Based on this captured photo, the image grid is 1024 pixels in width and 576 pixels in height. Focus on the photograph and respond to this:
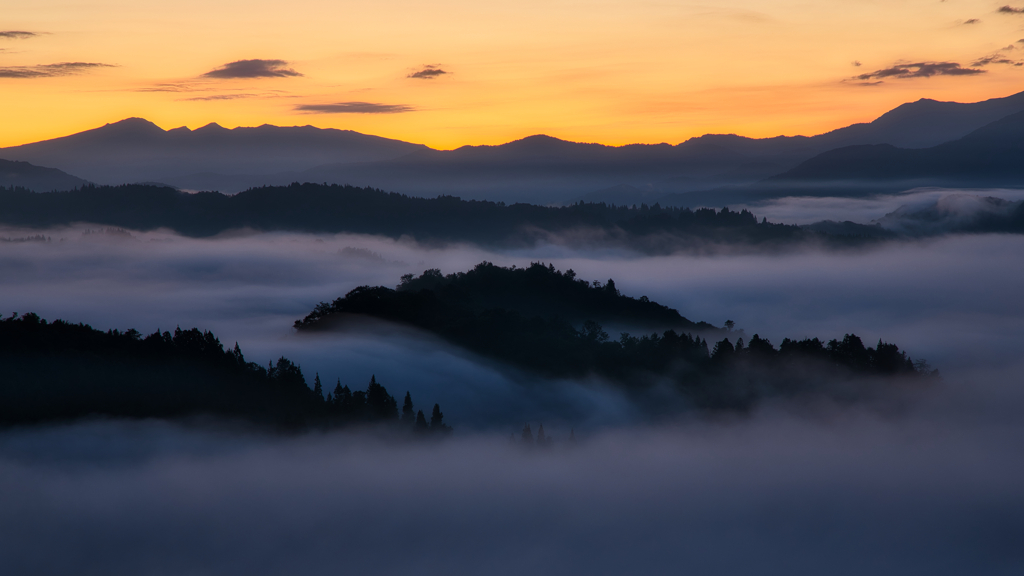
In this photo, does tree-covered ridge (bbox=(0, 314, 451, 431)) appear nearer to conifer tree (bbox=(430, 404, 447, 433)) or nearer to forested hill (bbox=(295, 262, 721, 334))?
conifer tree (bbox=(430, 404, 447, 433))

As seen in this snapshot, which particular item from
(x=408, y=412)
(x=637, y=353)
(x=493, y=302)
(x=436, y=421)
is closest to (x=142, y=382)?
(x=408, y=412)

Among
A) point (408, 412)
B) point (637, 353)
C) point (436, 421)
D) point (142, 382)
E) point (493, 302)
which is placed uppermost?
point (493, 302)

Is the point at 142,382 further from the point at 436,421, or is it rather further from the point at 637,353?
the point at 637,353

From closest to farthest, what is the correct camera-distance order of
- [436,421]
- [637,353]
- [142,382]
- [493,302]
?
[142,382], [436,421], [637,353], [493,302]

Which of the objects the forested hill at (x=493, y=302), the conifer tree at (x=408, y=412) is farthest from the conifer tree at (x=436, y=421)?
the forested hill at (x=493, y=302)

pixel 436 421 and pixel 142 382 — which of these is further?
pixel 436 421

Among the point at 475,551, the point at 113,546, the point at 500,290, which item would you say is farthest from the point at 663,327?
the point at 113,546

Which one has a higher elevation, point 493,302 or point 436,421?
point 493,302

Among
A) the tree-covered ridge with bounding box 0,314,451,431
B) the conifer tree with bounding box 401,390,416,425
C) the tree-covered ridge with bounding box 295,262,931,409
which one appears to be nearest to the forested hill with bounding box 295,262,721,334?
the tree-covered ridge with bounding box 295,262,931,409

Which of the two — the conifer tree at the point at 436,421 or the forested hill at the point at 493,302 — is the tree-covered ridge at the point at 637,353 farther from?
the conifer tree at the point at 436,421
